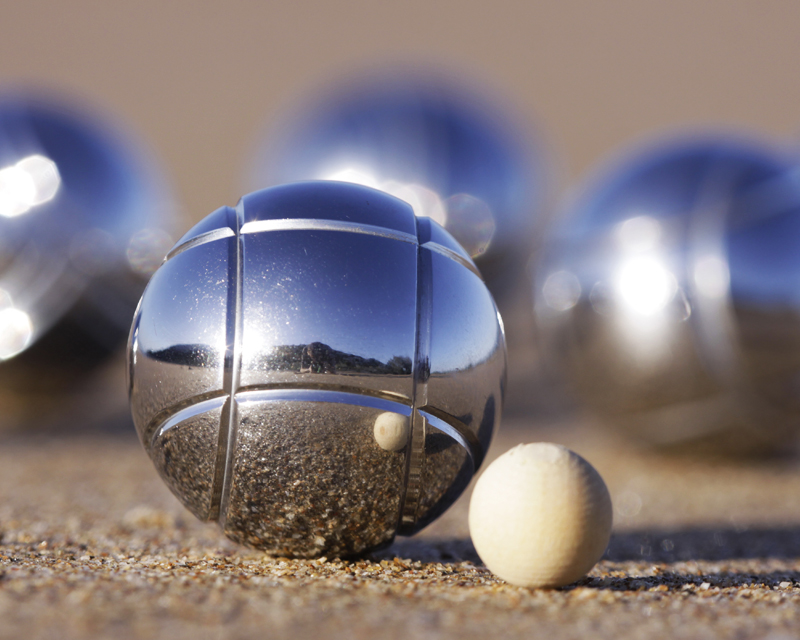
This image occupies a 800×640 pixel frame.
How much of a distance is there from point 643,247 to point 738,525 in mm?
2590

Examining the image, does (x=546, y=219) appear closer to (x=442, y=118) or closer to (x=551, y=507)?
(x=442, y=118)

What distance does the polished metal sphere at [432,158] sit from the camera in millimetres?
8883

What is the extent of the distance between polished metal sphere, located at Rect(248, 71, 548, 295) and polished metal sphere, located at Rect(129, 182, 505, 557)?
486 centimetres

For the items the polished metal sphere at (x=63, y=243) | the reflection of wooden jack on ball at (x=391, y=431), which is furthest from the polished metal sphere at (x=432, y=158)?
the reflection of wooden jack on ball at (x=391, y=431)

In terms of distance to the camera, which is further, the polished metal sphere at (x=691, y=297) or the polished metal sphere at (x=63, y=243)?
the polished metal sphere at (x=63, y=243)


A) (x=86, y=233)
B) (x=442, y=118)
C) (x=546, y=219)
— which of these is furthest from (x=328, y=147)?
(x=546, y=219)

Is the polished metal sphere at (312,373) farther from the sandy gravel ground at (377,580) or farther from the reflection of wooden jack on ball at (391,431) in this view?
the sandy gravel ground at (377,580)

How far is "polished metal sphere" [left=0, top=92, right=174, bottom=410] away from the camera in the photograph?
7.80 meters

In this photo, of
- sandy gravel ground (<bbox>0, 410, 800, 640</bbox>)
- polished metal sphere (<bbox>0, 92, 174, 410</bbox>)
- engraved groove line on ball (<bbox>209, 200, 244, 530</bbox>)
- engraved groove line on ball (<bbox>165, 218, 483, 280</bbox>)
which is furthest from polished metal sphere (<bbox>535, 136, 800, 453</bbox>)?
polished metal sphere (<bbox>0, 92, 174, 410</bbox>)

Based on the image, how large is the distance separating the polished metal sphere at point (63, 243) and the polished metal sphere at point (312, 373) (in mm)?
4523

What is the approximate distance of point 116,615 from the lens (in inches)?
114

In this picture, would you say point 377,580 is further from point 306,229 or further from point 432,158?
point 432,158

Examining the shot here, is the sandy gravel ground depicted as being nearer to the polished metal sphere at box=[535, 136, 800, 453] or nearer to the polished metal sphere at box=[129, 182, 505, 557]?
the polished metal sphere at box=[129, 182, 505, 557]

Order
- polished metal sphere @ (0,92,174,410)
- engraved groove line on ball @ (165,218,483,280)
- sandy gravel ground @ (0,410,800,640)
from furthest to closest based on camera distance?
polished metal sphere @ (0,92,174,410) → engraved groove line on ball @ (165,218,483,280) → sandy gravel ground @ (0,410,800,640)
